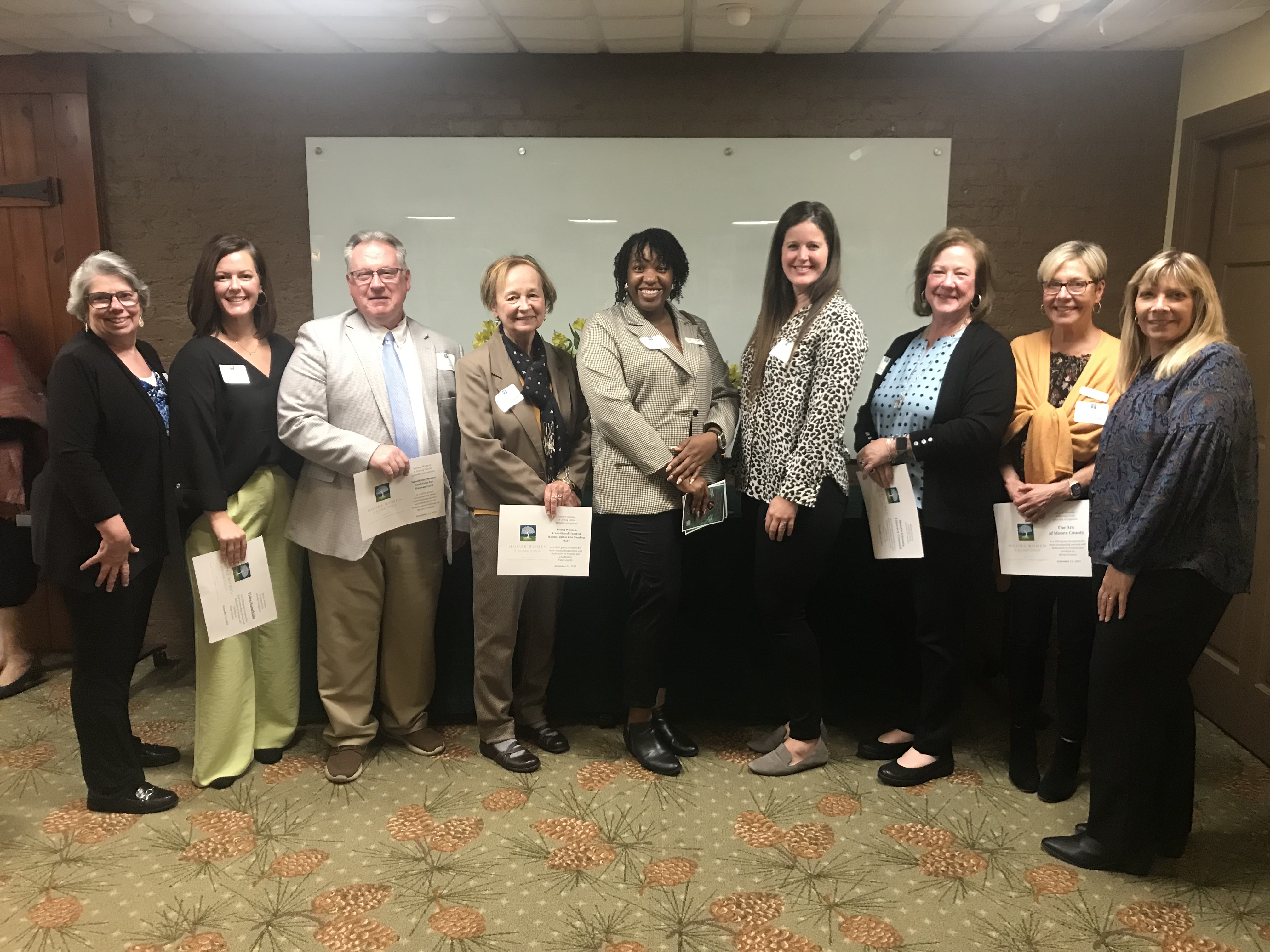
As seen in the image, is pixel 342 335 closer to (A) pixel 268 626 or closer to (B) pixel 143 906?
(A) pixel 268 626

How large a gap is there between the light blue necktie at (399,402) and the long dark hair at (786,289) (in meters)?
1.04

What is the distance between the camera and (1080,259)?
7.58 ft

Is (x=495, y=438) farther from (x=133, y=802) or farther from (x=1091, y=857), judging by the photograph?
(x=1091, y=857)

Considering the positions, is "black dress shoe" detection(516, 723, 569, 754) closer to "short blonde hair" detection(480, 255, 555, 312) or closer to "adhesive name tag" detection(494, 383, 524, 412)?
"adhesive name tag" detection(494, 383, 524, 412)

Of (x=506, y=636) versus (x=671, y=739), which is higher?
(x=506, y=636)

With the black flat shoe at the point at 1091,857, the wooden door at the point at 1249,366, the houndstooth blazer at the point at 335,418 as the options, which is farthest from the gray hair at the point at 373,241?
the wooden door at the point at 1249,366

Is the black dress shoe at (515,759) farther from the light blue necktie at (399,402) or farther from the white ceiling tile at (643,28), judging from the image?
the white ceiling tile at (643,28)

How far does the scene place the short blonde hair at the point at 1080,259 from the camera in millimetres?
2303

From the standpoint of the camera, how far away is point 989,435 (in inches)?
90.8

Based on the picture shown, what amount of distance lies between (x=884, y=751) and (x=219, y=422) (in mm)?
2302

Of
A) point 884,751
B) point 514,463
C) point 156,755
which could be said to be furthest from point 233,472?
point 884,751

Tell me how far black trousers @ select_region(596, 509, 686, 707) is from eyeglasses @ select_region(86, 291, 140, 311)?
1455 millimetres

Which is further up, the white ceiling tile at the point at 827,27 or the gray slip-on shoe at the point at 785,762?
the white ceiling tile at the point at 827,27

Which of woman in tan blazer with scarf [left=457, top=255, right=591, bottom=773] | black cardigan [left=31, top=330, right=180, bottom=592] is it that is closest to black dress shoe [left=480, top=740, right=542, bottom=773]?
woman in tan blazer with scarf [left=457, top=255, right=591, bottom=773]
